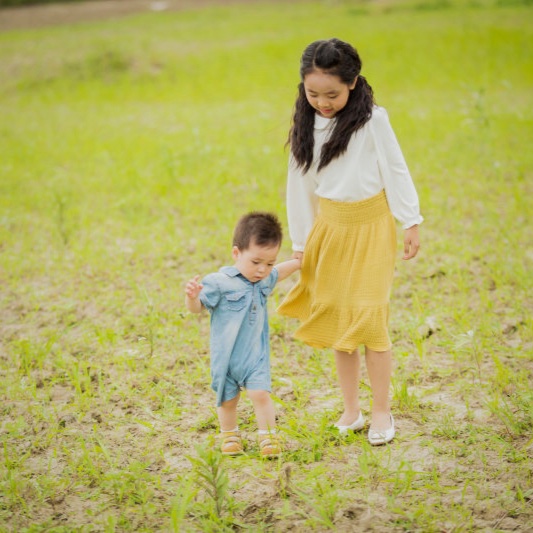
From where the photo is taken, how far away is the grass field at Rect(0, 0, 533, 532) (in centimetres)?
278

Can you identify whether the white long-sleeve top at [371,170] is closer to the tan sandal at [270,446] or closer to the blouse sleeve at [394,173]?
the blouse sleeve at [394,173]

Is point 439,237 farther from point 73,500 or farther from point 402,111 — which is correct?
point 402,111

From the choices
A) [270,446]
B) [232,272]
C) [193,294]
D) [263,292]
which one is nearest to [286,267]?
[263,292]

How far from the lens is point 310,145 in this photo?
10.00ft

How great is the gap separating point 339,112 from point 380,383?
113 centimetres

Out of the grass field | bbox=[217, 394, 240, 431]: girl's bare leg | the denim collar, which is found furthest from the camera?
bbox=[217, 394, 240, 431]: girl's bare leg

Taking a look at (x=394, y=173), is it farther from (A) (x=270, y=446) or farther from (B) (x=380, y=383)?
(A) (x=270, y=446)

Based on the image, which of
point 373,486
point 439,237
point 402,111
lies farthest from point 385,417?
point 402,111

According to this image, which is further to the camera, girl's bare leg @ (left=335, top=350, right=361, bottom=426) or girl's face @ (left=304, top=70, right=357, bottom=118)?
girl's bare leg @ (left=335, top=350, right=361, bottom=426)

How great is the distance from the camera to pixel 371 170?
9.80 feet

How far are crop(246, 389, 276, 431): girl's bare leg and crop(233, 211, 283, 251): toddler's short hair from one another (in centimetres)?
59

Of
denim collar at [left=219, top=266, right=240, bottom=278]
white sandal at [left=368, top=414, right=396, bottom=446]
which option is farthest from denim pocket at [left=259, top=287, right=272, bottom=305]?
white sandal at [left=368, top=414, right=396, bottom=446]

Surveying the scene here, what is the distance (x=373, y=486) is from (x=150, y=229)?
3664 millimetres

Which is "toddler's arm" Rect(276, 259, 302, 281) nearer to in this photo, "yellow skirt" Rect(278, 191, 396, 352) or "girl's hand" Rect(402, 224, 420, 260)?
"yellow skirt" Rect(278, 191, 396, 352)
